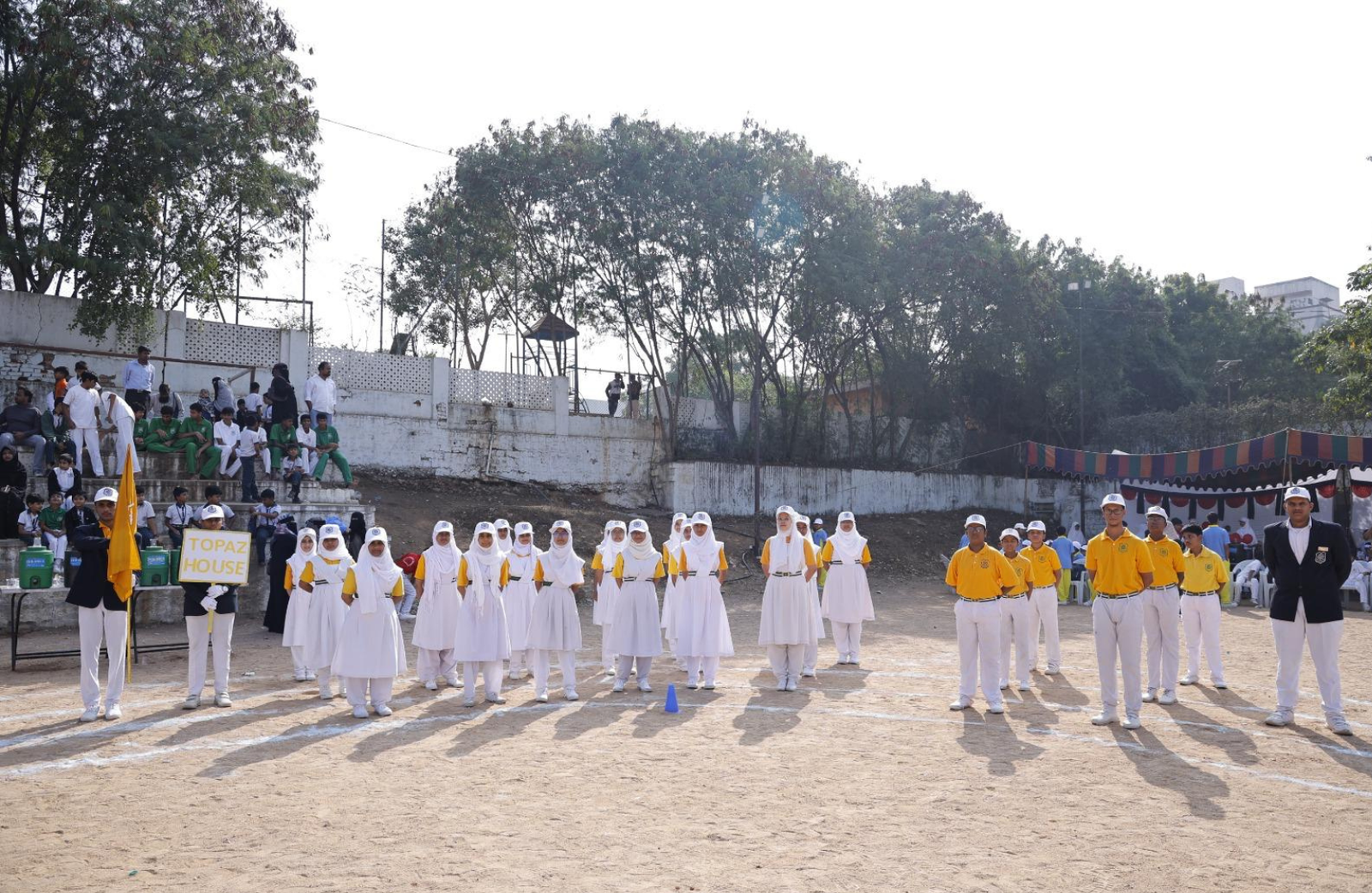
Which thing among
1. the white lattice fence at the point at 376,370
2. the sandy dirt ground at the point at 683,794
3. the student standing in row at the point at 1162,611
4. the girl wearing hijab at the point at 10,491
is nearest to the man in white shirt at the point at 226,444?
the girl wearing hijab at the point at 10,491

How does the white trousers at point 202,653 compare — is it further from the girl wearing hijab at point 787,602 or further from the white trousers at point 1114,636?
the white trousers at point 1114,636

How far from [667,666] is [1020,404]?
943 inches

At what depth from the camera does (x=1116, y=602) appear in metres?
8.94

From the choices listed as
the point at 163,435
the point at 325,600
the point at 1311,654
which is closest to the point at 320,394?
the point at 163,435

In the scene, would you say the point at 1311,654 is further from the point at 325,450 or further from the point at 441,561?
the point at 325,450

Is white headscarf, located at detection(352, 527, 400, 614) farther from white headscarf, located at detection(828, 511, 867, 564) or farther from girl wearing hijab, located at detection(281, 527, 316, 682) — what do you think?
white headscarf, located at detection(828, 511, 867, 564)

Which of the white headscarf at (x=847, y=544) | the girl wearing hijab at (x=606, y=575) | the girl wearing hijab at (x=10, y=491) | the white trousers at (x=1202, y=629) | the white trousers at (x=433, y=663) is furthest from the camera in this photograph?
the girl wearing hijab at (x=10, y=491)

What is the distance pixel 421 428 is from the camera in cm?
2419

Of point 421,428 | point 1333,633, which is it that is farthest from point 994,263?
point 1333,633

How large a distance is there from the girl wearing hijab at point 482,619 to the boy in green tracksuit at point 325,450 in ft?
31.2

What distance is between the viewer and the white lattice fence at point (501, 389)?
2498cm

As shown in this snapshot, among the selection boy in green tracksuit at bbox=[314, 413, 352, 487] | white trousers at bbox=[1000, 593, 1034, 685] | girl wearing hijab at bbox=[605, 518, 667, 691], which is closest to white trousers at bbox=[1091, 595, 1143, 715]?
white trousers at bbox=[1000, 593, 1034, 685]

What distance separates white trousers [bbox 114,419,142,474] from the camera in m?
16.2

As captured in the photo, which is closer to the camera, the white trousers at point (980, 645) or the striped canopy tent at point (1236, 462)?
the white trousers at point (980, 645)
